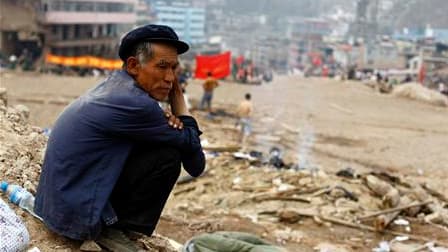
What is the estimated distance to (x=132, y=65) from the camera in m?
3.17

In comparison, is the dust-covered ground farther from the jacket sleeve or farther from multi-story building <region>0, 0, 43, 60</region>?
multi-story building <region>0, 0, 43, 60</region>

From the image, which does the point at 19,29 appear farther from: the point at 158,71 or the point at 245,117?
the point at 158,71

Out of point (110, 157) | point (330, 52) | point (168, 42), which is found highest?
point (168, 42)

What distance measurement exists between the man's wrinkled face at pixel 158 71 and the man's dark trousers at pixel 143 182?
0.31 metres

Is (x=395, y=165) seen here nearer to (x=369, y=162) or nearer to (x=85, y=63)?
(x=369, y=162)

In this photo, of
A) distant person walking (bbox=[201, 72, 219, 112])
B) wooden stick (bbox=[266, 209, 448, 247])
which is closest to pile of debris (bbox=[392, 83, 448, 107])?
distant person walking (bbox=[201, 72, 219, 112])

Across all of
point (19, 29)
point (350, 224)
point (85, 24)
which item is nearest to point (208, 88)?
point (350, 224)

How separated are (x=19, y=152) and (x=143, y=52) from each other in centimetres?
177

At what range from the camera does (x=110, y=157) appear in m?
3.05

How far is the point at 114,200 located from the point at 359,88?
86.2 feet

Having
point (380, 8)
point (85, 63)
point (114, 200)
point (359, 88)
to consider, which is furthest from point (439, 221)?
point (380, 8)

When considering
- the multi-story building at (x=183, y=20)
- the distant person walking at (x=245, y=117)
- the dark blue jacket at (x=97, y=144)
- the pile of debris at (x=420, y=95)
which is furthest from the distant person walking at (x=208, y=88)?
the multi-story building at (x=183, y=20)

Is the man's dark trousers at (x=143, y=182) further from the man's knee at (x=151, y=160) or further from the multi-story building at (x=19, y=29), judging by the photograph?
the multi-story building at (x=19, y=29)

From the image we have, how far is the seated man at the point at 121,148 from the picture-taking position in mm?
3004
